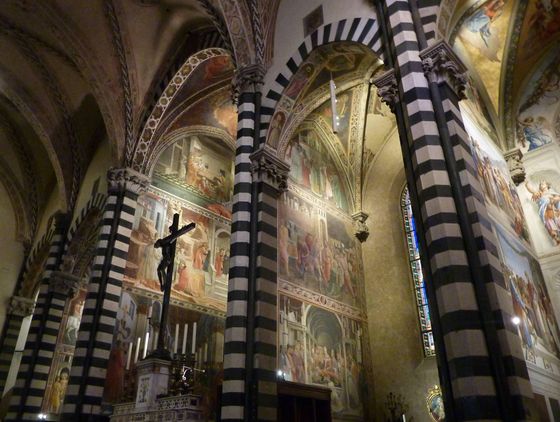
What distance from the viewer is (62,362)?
14.3 m

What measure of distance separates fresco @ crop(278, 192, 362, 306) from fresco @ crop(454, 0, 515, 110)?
4.92 m

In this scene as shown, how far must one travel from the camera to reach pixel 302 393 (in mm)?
9141

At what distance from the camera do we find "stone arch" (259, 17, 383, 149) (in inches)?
317

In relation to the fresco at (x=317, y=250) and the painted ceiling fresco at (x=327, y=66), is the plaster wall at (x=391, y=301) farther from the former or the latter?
the painted ceiling fresco at (x=327, y=66)

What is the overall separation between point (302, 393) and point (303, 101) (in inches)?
239

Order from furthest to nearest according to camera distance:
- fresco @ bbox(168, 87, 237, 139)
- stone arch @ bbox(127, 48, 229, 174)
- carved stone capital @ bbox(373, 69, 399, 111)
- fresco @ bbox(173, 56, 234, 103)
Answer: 1. fresco @ bbox(168, 87, 237, 139)
2. fresco @ bbox(173, 56, 234, 103)
3. stone arch @ bbox(127, 48, 229, 174)
4. carved stone capital @ bbox(373, 69, 399, 111)

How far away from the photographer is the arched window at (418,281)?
37.9 ft

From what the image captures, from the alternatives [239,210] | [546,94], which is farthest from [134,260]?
[546,94]

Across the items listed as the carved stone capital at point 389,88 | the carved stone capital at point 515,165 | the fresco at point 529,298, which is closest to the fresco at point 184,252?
the fresco at point 529,298

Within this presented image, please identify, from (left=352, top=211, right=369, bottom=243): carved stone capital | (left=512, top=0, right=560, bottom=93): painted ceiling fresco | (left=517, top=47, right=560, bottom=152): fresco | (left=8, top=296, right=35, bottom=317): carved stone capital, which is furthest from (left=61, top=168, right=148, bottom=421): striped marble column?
(left=517, top=47, right=560, bottom=152): fresco

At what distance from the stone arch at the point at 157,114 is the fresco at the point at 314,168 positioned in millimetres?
3301

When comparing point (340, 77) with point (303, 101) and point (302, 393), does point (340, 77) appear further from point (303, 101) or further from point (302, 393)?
point (302, 393)

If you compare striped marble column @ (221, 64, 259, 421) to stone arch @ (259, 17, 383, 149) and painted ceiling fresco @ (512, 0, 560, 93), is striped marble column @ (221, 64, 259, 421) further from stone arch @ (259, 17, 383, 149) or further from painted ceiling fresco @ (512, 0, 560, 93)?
painted ceiling fresco @ (512, 0, 560, 93)

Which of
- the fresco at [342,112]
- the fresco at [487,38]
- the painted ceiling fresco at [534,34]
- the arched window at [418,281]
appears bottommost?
the arched window at [418,281]
